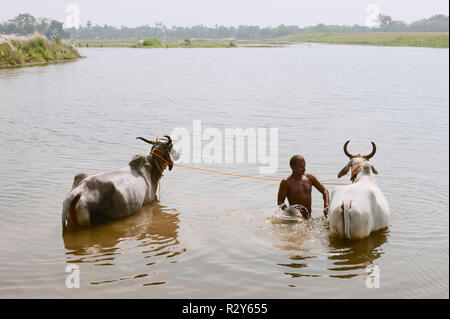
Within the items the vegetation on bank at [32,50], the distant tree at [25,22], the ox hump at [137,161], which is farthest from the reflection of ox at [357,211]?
the distant tree at [25,22]

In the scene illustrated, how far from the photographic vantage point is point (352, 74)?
130 ft

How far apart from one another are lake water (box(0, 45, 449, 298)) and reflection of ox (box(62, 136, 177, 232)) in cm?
21

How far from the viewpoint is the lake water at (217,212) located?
6520 millimetres

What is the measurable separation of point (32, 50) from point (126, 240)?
121ft

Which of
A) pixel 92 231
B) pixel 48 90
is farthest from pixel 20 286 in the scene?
pixel 48 90

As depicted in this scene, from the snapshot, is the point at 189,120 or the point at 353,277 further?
the point at 189,120

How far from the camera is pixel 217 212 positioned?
30.2ft

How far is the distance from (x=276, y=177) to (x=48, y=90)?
16.8 m

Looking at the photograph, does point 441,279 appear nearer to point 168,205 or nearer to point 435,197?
point 435,197

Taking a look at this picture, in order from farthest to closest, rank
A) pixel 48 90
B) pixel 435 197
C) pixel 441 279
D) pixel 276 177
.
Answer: pixel 48 90 → pixel 276 177 → pixel 435 197 → pixel 441 279

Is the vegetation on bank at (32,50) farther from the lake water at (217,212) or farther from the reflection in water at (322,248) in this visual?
the reflection in water at (322,248)

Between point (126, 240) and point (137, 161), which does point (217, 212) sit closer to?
point (137, 161)

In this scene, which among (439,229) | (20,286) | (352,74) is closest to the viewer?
(20,286)

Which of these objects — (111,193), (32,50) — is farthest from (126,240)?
(32,50)
